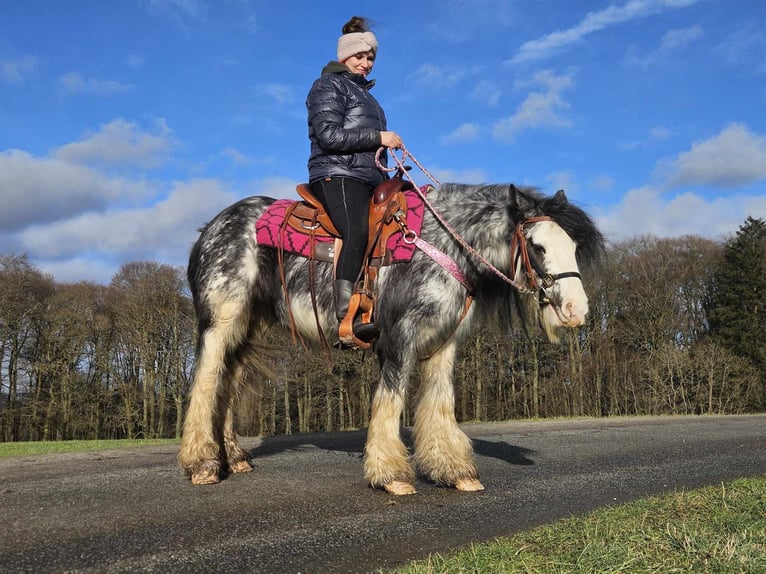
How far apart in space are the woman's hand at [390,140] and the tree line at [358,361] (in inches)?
930

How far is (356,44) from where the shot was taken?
6.37 meters

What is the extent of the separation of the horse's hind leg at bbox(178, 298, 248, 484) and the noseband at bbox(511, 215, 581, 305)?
9.58 feet

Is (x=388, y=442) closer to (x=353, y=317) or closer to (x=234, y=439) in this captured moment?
(x=353, y=317)

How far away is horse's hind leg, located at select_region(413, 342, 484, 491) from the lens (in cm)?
541

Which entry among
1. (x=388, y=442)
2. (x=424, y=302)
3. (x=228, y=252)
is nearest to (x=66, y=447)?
(x=228, y=252)

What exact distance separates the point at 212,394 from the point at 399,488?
7.56ft

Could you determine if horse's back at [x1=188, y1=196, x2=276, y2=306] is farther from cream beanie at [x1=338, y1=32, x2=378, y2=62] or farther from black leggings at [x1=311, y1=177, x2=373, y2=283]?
cream beanie at [x1=338, y1=32, x2=378, y2=62]

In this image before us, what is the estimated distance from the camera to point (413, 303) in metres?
5.48

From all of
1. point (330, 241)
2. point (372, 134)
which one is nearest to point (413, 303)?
point (330, 241)

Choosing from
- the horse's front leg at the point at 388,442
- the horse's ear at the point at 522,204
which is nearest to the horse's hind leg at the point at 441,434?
the horse's front leg at the point at 388,442

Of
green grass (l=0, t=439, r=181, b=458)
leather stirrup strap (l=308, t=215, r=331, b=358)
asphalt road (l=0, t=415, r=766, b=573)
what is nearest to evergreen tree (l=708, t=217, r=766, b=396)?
asphalt road (l=0, t=415, r=766, b=573)

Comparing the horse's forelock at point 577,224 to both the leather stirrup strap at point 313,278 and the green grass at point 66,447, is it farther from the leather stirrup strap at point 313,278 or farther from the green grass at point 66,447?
the green grass at point 66,447

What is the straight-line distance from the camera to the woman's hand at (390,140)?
6.00 metres

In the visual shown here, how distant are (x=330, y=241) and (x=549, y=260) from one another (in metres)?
2.17
